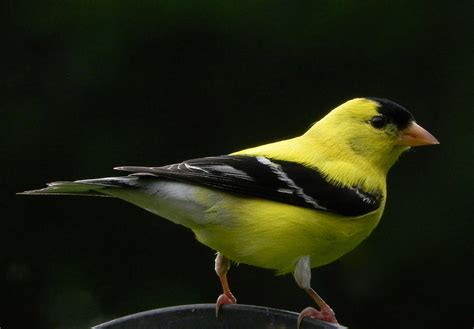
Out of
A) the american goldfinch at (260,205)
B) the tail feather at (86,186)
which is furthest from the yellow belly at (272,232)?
the tail feather at (86,186)

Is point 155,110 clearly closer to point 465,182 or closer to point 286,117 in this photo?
point 286,117

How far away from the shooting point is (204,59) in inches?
275

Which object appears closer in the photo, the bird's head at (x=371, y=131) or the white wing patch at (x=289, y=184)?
the white wing patch at (x=289, y=184)

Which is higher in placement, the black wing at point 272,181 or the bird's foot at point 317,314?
the black wing at point 272,181

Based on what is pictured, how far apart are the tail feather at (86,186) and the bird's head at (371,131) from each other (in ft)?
2.92

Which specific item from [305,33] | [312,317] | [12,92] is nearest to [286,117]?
[305,33]

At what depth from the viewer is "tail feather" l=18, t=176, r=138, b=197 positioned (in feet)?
15.3

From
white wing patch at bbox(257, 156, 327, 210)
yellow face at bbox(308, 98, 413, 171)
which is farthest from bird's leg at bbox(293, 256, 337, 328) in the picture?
yellow face at bbox(308, 98, 413, 171)

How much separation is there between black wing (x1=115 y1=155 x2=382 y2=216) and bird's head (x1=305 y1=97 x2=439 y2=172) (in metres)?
0.25

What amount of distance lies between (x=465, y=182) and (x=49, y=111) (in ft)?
6.72

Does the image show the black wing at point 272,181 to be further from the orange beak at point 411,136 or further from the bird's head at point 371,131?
the orange beak at point 411,136

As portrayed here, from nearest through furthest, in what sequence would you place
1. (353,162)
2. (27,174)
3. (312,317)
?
(312,317)
(353,162)
(27,174)

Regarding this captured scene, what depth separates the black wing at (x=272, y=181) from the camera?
16.0 feet

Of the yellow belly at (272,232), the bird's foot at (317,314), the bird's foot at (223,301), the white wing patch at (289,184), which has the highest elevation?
the white wing patch at (289,184)
